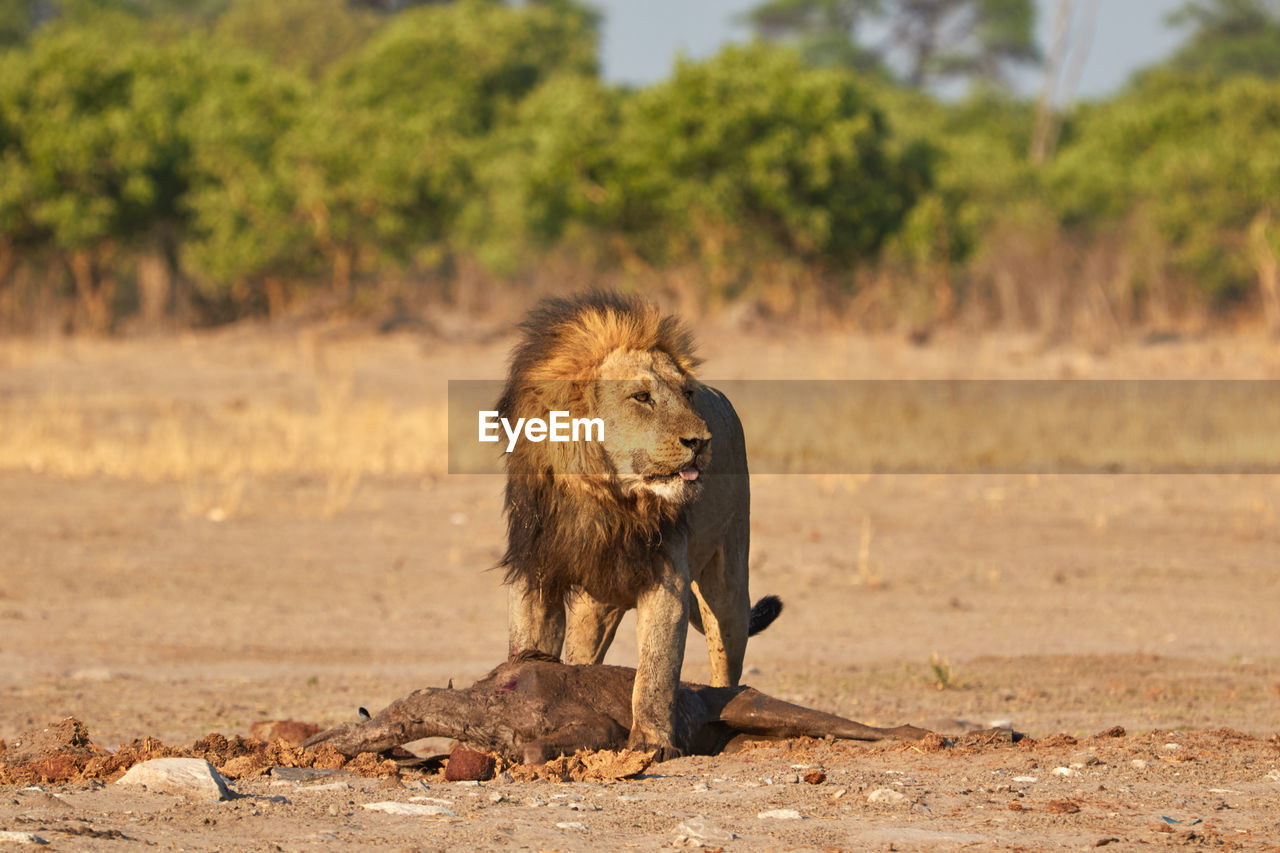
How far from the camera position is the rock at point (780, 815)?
4.55m

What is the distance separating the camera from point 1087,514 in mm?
13836

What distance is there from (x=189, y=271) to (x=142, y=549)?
1838 cm

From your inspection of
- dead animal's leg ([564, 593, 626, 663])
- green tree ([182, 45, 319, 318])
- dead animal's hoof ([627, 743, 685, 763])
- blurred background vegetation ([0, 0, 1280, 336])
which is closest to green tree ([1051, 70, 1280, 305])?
blurred background vegetation ([0, 0, 1280, 336])

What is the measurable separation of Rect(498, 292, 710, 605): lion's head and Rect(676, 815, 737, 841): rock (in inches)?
43.0

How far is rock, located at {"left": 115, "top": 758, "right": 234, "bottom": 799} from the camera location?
4652 millimetres

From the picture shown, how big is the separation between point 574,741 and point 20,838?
1787 millimetres

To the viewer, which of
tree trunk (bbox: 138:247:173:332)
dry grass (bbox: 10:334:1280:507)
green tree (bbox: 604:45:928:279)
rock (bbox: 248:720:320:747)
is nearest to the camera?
rock (bbox: 248:720:320:747)

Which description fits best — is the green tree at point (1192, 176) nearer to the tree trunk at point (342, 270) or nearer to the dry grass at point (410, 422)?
the dry grass at point (410, 422)

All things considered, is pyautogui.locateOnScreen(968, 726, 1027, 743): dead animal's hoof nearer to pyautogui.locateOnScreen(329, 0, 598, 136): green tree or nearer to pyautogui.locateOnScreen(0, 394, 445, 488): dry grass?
pyautogui.locateOnScreen(0, 394, 445, 488): dry grass

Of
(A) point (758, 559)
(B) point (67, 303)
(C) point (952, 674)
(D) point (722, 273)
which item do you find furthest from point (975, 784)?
(B) point (67, 303)

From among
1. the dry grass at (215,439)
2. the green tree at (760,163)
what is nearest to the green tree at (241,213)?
the green tree at (760,163)

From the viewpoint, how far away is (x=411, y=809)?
4.59m

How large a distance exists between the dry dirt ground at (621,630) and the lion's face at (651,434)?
2.81 feet

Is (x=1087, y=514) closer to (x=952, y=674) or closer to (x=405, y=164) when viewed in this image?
(x=952, y=674)
